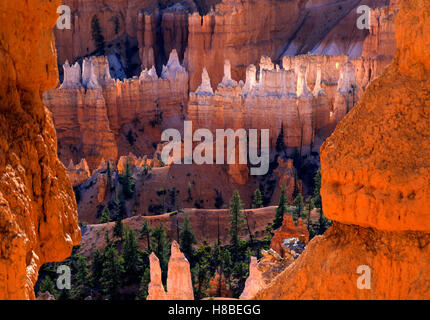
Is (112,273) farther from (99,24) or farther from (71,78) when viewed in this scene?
(99,24)

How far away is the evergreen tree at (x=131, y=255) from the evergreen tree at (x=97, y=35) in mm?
40797

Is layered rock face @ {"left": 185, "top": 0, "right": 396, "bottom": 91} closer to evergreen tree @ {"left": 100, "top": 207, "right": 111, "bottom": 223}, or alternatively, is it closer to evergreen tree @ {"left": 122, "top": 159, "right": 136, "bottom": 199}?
evergreen tree @ {"left": 122, "top": 159, "right": 136, "bottom": 199}

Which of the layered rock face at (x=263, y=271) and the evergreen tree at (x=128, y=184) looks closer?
the layered rock face at (x=263, y=271)

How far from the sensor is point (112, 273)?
29875 millimetres

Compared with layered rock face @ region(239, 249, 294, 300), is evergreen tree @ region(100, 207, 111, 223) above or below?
below

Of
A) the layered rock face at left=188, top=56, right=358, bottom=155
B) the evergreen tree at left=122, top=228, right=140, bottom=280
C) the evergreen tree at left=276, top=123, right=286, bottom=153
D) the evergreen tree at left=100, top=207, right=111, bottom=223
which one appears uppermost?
the layered rock face at left=188, top=56, right=358, bottom=155

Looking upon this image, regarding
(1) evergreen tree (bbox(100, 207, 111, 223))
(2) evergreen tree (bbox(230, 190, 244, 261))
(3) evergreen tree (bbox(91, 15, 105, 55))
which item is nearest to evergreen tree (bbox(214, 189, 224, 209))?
(1) evergreen tree (bbox(100, 207, 111, 223))

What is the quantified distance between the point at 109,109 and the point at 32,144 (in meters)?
47.2

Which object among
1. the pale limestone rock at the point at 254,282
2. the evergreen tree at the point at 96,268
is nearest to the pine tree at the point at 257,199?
the evergreen tree at the point at 96,268

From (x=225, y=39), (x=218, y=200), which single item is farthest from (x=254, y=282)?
(x=225, y=39)

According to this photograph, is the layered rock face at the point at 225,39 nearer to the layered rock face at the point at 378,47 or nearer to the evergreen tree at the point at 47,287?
the layered rock face at the point at 378,47

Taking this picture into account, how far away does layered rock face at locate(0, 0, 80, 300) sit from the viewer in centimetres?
966

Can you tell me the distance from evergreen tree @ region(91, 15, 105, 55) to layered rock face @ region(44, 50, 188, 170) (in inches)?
407

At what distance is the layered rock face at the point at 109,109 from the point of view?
54.5 m
